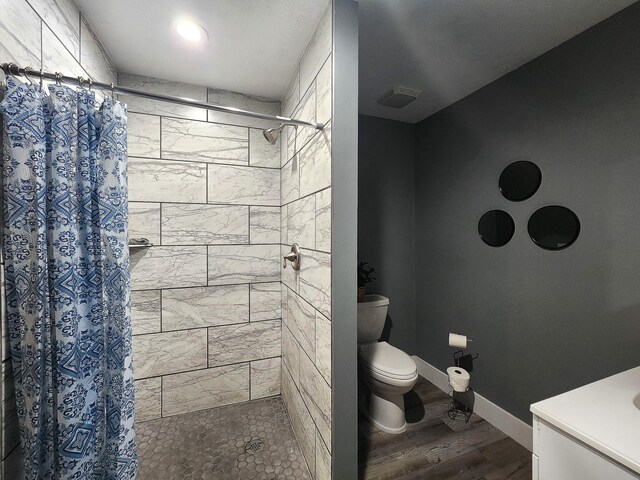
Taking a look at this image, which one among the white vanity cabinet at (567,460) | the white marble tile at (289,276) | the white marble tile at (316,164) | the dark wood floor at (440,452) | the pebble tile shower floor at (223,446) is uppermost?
the white marble tile at (316,164)

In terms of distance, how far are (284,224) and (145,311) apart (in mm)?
1129

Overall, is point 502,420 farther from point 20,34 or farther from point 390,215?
point 20,34

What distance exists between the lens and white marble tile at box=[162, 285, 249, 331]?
5.93 feet

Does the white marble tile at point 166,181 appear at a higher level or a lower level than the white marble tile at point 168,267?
higher

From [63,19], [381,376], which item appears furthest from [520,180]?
[63,19]

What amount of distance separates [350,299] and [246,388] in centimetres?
141

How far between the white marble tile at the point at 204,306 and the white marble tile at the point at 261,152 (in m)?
0.98

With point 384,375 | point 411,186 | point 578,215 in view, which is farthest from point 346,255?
point 411,186

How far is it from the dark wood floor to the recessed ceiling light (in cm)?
261

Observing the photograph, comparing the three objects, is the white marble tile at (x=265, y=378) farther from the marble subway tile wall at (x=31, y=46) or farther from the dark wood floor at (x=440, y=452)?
the marble subway tile wall at (x=31, y=46)

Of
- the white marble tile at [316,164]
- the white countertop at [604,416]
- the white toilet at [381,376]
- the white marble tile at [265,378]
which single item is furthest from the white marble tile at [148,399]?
the white countertop at [604,416]

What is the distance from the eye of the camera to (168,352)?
180cm

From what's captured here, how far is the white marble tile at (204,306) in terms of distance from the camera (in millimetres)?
1807

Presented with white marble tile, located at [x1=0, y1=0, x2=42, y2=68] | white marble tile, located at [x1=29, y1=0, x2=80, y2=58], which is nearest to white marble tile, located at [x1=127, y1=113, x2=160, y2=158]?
white marble tile, located at [x1=29, y1=0, x2=80, y2=58]
